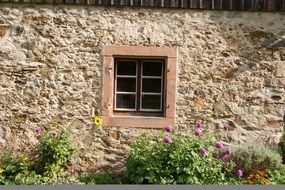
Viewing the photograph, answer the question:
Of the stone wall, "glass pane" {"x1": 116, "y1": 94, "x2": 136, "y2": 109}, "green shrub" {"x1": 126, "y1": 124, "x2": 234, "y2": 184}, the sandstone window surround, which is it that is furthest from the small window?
"green shrub" {"x1": 126, "y1": 124, "x2": 234, "y2": 184}

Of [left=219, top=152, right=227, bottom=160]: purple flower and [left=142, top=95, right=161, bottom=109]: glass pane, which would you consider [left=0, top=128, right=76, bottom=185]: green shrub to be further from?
[left=219, top=152, right=227, bottom=160]: purple flower

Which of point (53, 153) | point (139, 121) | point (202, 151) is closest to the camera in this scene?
point (202, 151)

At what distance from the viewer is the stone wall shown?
6949mm

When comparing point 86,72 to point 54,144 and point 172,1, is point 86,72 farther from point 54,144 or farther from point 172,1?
point 172,1

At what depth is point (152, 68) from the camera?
7148mm

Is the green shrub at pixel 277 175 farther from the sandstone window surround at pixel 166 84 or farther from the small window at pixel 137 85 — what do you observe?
the small window at pixel 137 85

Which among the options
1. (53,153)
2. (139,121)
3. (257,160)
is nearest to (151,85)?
(139,121)

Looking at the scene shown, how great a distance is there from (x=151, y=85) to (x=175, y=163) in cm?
160

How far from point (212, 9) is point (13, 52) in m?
3.08

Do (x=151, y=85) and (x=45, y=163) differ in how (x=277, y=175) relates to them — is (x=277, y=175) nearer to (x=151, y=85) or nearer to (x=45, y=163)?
(x=151, y=85)

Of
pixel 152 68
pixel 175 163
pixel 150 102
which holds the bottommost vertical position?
pixel 175 163

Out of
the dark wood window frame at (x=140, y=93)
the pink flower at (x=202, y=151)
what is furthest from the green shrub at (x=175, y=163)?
the dark wood window frame at (x=140, y=93)

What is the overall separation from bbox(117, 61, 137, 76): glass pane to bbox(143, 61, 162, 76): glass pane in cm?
16

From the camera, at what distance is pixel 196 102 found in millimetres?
6957
